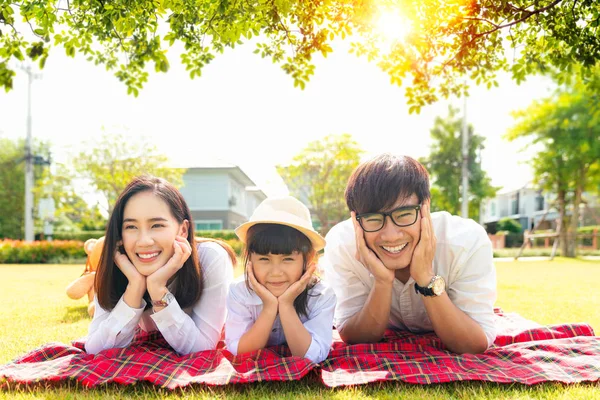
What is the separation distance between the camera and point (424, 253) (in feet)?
10.2

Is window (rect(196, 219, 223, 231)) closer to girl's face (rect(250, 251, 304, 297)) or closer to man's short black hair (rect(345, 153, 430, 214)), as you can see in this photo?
girl's face (rect(250, 251, 304, 297))

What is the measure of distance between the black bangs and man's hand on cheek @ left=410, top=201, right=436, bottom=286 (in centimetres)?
65

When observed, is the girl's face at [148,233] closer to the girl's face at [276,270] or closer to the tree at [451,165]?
the girl's face at [276,270]

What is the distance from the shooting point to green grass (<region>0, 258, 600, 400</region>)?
109 inches

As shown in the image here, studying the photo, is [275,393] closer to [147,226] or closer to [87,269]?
[147,226]

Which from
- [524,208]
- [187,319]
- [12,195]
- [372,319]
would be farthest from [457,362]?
[524,208]

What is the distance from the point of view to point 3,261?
21875 mm

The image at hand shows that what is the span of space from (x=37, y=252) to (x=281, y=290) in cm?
2115

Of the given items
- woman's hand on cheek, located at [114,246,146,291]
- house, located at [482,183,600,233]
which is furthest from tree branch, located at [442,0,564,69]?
house, located at [482,183,600,233]

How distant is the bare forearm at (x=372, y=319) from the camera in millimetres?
3270

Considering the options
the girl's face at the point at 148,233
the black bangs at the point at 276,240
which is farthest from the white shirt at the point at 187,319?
the black bangs at the point at 276,240

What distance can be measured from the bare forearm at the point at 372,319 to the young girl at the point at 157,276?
86 centimetres

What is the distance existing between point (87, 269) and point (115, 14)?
13.1 ft

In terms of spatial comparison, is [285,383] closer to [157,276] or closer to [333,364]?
[333,364]
